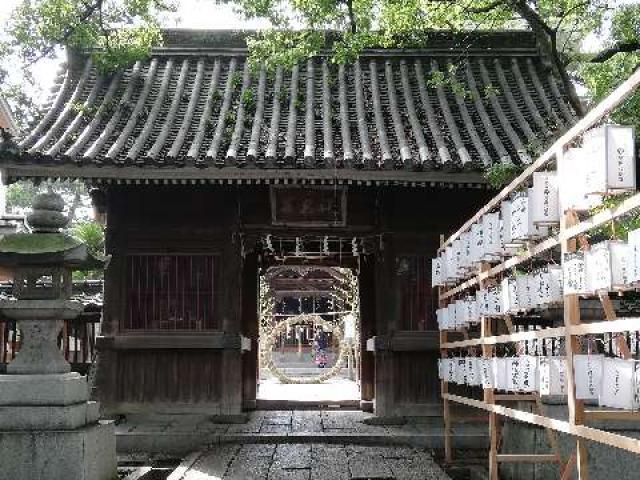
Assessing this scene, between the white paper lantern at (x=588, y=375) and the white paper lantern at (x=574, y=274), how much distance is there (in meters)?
0.41

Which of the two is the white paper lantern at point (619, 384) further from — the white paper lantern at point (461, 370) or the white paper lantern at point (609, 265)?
the white paper lantern at point (461, 370)

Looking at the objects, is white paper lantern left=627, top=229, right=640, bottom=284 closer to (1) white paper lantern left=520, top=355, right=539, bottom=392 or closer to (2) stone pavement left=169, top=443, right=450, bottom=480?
(1) white paper lantern left=520, top=355, right=539, bottom=392

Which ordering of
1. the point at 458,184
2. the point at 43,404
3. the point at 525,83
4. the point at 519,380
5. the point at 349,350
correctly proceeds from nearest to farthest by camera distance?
the point at 519,380 < the point at 43,404 < the point at 458,184 < the point at 525,83 < the point at 349,350

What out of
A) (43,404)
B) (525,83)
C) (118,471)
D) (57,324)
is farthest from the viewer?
(525,83)

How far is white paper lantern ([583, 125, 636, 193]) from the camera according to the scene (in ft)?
12.4

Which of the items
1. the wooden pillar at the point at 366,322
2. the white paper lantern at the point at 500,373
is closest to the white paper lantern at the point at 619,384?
the white paper lantern at the point at 500,373

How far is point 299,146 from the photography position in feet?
36.4

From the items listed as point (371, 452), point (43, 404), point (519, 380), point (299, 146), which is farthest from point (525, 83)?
point (43, 404)

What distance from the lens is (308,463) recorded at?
27.9 feet

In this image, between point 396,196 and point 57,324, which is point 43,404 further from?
point 396,196

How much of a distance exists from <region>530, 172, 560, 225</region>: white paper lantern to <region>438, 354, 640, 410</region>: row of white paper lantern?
0.96m

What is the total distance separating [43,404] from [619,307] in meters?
7.17

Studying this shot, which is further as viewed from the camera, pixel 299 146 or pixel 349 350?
pixel 349 350

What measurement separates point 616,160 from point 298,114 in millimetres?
9221
